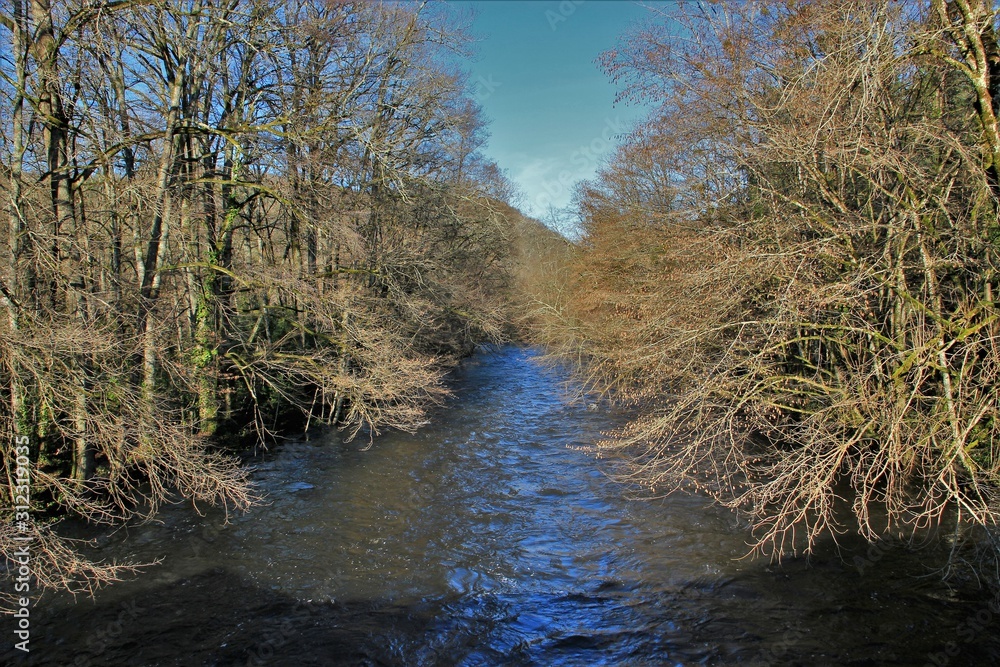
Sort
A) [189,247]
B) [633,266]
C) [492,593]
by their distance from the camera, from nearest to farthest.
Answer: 1. [492,593]
2. [189,247]
3. [633,266]

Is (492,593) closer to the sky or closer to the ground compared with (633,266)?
closer to the ground

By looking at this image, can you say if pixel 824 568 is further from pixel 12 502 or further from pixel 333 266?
pixel 333 266

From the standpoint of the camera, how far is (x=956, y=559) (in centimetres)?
746

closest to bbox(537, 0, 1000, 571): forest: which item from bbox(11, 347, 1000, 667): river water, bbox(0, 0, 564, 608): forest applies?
bbox(11, 347, 1000, 667): river water

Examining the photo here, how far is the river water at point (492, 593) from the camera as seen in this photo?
19.9 feet

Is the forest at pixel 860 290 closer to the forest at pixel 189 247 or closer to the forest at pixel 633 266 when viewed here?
the forest at pixel 633 266

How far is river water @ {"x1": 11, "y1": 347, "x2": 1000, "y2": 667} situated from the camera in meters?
6.06

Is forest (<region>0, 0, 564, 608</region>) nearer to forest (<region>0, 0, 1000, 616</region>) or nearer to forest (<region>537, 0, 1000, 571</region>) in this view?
forest (<region>0, 0, 1000, 616</region>)

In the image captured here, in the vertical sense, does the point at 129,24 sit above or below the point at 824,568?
above

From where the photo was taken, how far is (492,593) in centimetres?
729

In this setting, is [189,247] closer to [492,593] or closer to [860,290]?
[492,593]

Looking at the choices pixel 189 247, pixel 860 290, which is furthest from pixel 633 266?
pixel 189 247

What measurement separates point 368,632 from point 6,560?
4.41m

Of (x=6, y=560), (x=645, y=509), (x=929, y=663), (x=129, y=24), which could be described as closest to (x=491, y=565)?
(x=645, y=509)
